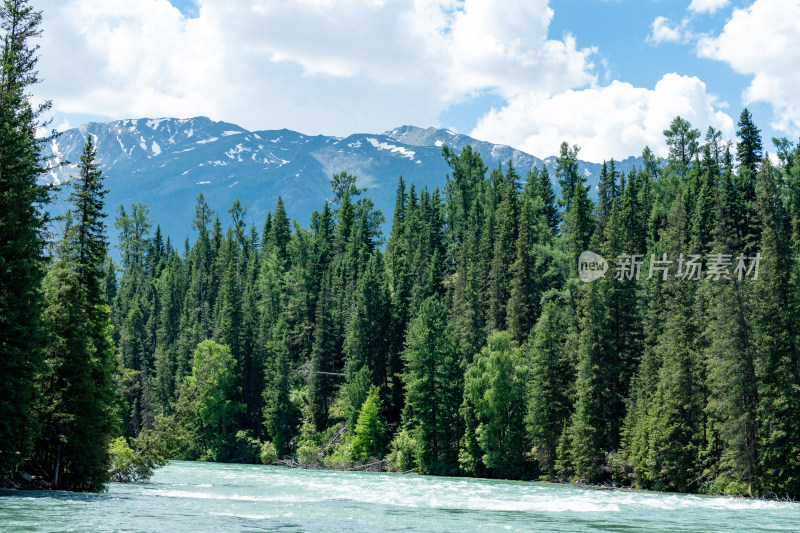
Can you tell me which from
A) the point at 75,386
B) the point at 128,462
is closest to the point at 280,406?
the point at 128,462

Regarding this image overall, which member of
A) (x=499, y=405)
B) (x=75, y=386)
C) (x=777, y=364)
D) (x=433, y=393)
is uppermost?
(x=777, y=364)

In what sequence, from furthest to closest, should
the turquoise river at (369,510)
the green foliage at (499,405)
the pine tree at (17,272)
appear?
the green foliage at (499,405) < the pine tree at (17,272) < the turquoise river at (369,510)

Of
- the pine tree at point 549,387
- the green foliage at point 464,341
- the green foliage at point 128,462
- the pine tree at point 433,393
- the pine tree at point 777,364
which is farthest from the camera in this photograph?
the pine tree at point 433,393

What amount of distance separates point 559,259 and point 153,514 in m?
55.5

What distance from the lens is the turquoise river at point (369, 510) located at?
25156 mm

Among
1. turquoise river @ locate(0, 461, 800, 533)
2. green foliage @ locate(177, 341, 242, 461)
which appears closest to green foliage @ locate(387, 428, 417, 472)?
turquoise river @ locate(0, 461, 800, 533)

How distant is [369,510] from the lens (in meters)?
32.2

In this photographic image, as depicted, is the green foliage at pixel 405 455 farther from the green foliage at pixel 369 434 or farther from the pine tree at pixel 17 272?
the pine tree at pixel 17 272

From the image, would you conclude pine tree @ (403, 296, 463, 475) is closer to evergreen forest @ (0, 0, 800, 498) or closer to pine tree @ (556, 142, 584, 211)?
evergreen forest @ (0, 0, 800, 498)

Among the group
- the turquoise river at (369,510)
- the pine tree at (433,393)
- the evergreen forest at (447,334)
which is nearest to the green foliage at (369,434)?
the evergreen forest at (447,334)

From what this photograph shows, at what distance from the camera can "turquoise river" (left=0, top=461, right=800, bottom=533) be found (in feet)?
82.5

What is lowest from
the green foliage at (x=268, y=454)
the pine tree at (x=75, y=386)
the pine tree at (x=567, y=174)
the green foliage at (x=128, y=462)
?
the green foliage at (x=268, y=454)

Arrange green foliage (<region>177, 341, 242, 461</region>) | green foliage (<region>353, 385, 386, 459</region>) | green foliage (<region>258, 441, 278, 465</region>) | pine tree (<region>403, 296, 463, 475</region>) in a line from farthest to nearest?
green foliage (<region>177, 341, 242, 461</region>) → green foliage (<region>258, 441, 278, 465</region>) → green foliage (<region>353, 385, 386, 459</region>) → pine tree (<region>403, 296, 463, 475</region>)

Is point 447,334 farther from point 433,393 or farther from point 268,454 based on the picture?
point 268,454
